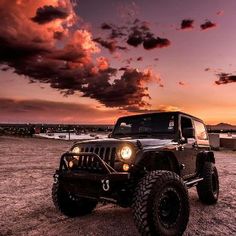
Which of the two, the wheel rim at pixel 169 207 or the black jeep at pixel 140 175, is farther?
the wheel rim at pixel 169 207

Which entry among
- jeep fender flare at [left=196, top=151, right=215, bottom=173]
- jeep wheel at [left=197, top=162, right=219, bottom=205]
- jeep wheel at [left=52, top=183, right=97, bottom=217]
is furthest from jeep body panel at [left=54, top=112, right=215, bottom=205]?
jeep wheel at [left=197, top=162, right=219, bottom=205]

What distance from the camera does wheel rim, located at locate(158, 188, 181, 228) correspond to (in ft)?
15.8

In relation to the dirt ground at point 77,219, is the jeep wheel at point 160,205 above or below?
above

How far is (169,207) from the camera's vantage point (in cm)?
501

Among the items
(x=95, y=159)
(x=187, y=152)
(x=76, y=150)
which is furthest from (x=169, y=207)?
(x=76, y=150)

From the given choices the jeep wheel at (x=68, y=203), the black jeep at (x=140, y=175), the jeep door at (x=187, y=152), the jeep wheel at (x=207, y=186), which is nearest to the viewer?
the black jeep at (x=140, y=175)

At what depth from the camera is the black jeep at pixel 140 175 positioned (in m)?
4.61

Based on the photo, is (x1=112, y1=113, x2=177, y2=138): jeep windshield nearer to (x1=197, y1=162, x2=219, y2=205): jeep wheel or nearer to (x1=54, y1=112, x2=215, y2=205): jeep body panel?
(x1=54, y1=112, x2=215, y2=205): jeep body panel

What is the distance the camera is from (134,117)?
688 cm

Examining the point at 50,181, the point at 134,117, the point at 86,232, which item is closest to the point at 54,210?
the point at 86,232

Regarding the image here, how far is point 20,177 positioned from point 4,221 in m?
4.81

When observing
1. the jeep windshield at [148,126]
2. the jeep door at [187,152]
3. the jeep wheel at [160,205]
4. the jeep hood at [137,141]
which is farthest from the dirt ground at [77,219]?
the jeep windshield at [148,126]

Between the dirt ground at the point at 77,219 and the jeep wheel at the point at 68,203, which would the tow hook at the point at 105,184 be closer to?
the dirt ground at the point at 77,219

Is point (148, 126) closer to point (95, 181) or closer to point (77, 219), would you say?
point (95, 181)
